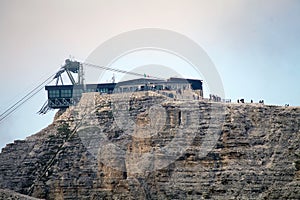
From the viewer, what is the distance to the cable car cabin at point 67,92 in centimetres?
8256

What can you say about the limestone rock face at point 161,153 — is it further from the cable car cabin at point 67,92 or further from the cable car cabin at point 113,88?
the cable car cabin at point 67,92

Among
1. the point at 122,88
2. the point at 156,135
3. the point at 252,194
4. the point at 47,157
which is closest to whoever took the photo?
the point at 252,194

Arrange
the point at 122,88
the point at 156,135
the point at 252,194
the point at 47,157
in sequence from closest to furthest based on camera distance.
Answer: the point at 252,194 → the point at 156,135 → the point at 47,157 → the point at 122,88

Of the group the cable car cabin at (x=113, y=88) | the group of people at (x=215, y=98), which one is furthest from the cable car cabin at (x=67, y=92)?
the group of people at (x=215, y=98)

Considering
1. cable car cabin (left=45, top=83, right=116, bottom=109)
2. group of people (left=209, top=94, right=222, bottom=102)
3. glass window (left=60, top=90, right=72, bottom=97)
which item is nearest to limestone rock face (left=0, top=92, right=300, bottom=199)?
cable car cabin (left=45, top=83, right=116, bottom=109)

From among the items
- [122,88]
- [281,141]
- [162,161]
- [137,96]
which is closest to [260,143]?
[281,141]

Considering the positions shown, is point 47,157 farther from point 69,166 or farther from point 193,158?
point 193,158

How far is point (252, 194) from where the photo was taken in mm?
65375

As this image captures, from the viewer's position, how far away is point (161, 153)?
69.2m

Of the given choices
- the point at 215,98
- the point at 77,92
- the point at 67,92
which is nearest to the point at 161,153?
the point at 215,98

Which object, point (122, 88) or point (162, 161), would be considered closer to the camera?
point (162, 161)

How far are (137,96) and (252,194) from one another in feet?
50.2

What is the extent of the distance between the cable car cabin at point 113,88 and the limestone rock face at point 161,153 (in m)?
3.77

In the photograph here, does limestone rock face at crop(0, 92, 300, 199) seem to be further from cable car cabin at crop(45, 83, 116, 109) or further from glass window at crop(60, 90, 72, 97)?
glass window at crop(60, 90, 72, 97)
